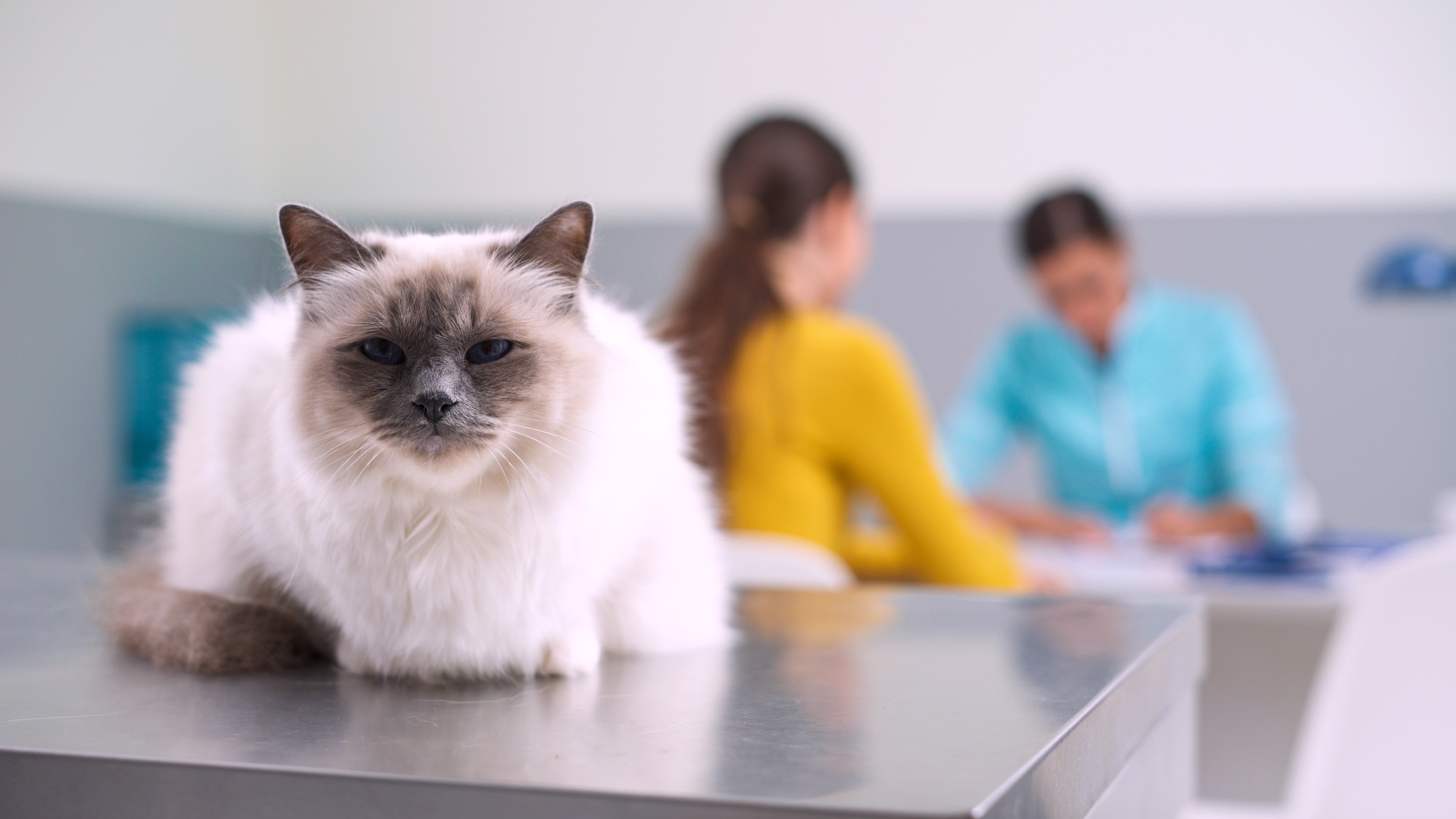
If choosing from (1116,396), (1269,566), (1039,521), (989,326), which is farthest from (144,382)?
(1269,566)

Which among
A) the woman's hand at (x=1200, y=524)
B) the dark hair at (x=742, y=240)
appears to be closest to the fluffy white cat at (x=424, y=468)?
the dark hair at (x=742, y=240)

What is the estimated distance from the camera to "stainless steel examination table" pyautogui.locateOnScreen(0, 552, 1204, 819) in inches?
18.7

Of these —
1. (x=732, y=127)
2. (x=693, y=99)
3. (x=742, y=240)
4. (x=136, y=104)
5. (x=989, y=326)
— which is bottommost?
(x=742, y=240)

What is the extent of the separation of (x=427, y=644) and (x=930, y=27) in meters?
4.30

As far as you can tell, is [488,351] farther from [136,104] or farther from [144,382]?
[136,104]

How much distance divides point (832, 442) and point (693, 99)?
304cm

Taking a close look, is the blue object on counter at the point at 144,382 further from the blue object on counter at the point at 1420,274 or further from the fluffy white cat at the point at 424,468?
the fluffy white cat at the point at 424,468

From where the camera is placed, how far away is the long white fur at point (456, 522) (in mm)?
678

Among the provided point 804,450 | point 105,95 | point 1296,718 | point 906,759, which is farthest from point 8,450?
point 906,759

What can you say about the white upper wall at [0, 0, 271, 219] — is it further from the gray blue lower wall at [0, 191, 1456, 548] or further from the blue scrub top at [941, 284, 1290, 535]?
the blue scrub top at [941, 284, 1290, 535]

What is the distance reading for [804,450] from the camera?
208 cm

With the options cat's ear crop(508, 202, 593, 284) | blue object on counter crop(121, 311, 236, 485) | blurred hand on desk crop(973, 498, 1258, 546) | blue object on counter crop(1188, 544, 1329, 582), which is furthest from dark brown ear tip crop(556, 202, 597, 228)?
blue object on counter crop(121, 311, 236, 485)

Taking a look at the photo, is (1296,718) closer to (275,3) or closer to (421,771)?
(421,771)

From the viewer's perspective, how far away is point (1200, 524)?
3174 mm
